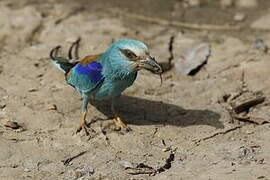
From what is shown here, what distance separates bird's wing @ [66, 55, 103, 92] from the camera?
17.2ft

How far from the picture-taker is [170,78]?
Result: 21.1 feet

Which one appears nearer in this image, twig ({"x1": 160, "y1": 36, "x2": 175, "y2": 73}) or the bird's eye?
the bird's eye

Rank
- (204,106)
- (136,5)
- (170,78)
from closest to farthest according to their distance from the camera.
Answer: (204,106) → (170,78) → (136,5)

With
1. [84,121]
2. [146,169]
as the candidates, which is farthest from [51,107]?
[146,169]

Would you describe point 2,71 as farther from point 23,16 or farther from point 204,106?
point 204,106

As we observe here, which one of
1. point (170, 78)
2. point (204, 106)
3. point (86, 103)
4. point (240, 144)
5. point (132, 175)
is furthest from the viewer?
point (170, 78)

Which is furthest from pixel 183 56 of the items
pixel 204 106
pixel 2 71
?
pixel 2 71

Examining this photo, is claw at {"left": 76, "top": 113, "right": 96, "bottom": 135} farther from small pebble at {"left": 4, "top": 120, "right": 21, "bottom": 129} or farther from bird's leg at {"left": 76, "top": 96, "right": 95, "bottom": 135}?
small pebble at {"left": 4, "top": 120, "right": 21, "bottom": 129}

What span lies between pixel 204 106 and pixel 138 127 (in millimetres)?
788

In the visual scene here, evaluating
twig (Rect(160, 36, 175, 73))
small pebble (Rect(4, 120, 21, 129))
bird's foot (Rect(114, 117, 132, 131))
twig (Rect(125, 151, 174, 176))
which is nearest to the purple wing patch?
bird's foot (Rect(114, 117, 132, 131))

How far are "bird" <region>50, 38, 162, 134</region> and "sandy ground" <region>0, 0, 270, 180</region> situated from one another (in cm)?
28

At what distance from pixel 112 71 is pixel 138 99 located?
2.97 ft

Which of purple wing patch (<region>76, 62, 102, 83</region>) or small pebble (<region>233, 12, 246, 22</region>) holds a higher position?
small pebble (<region>233, 12, 246, 22</region>)

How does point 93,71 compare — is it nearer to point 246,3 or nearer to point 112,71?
point 112,71
